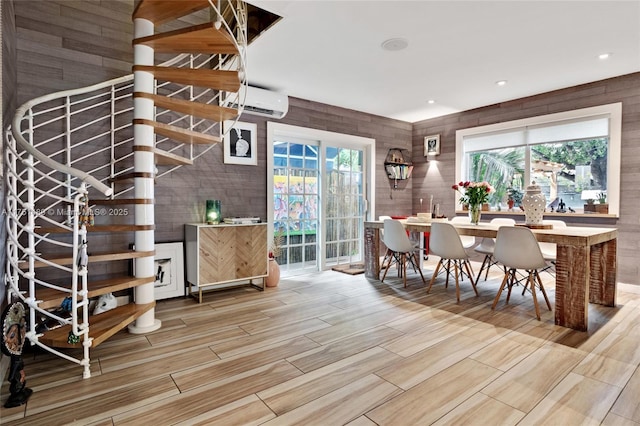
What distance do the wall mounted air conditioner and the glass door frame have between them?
0.19 metres

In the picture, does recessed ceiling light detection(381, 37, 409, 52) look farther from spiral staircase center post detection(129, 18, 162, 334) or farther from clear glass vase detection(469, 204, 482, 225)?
spiral staircase center post detection(129, 18, 162, 334)

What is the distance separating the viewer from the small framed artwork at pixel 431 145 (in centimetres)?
585

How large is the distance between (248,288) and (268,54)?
A: 255cm

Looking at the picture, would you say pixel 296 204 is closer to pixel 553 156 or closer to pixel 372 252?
pixel 372 252

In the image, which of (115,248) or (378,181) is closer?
(115,248)

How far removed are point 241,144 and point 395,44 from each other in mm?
2076

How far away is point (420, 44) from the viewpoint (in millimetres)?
3178

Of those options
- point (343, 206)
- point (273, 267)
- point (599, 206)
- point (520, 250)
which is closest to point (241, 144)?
point (273, 267)

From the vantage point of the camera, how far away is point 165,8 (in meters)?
2.51

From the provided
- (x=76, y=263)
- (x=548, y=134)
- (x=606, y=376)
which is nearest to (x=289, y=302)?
(x=76, y=263)

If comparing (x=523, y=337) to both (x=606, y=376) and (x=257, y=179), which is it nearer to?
(x=606, y=376)

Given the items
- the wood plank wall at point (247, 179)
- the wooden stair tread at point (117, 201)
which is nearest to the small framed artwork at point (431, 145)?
the wood plank wall at point (247, 179)

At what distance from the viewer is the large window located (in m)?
4.09

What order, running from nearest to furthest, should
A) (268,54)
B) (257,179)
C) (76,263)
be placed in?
(76,263), (268,54), (257,179)
